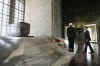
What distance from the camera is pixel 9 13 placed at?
13.6 ft

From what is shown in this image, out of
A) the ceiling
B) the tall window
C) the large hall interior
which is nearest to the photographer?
the large hall interior

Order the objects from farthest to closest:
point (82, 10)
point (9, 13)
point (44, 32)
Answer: point (82, 10), point (44, 32), point (9, 13)

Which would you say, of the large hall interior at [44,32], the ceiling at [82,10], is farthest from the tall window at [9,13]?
the ceiling at [82,10]

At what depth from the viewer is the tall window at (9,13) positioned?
151 inches

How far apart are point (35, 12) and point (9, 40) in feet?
9.69

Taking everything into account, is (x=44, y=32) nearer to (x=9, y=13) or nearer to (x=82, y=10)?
(x=9, y=13)

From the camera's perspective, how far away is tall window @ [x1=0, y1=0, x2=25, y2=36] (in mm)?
3848

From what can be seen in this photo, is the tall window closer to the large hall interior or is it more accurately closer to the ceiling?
the large hall interior

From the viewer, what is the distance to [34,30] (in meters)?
4.76

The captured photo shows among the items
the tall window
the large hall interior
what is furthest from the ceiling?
the tall window

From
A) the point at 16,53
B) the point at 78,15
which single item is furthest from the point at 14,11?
the point at 78,15

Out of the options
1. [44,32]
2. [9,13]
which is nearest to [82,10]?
[44,32]

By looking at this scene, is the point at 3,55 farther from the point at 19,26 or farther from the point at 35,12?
the point at 35,12

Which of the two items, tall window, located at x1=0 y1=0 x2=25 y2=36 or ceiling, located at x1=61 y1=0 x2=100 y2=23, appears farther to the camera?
ceiling, located at x1=61 y1=0 x2=100 y2=23
